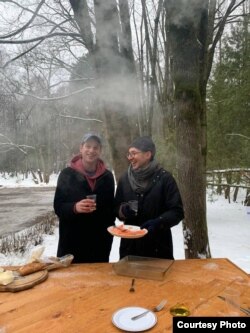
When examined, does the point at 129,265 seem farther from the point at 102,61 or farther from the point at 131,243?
the point at 102,61

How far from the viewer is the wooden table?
1.63m

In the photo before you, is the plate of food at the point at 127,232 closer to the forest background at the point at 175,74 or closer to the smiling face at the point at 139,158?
the smiling face at the point at 139,158

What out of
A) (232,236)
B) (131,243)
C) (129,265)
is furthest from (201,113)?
(232,236)

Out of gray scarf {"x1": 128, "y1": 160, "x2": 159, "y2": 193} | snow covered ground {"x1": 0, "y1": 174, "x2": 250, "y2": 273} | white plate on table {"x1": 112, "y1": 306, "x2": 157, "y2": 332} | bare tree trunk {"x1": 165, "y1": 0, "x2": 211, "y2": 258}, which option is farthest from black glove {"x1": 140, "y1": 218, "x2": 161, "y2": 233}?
snow covered ground {"x1": 0, "y1": 174, "x2": 250, "y2": 273}

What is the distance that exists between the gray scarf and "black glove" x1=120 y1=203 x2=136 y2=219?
0.16 meters

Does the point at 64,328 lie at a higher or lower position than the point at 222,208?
higher

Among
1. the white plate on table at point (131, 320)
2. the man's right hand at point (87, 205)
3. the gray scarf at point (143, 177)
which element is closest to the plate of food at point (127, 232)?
the man's right hand at point (87, 205)

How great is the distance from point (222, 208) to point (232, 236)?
4475mm

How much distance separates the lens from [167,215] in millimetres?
2479

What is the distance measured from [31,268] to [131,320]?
92cm

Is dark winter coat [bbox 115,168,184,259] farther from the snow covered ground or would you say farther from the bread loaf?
the snow covered ground

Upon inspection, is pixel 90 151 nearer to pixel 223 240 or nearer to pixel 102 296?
pixel 102 296

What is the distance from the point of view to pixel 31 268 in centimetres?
225

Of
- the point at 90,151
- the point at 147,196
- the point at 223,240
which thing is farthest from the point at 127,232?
the point at 223,240
